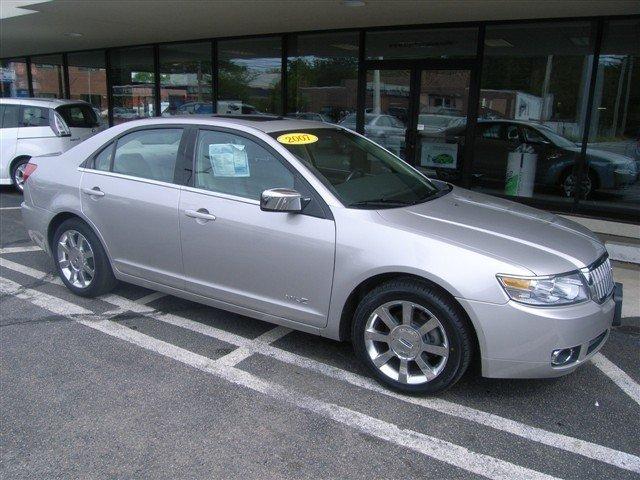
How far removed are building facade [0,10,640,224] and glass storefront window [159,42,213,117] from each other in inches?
29.1

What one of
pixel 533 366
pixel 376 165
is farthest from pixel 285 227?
pixel 533 366

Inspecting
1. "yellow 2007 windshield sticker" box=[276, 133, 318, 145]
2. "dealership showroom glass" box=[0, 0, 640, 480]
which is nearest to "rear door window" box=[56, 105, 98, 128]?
"dealership showroom glass" box=[0, 0, 640, 480]

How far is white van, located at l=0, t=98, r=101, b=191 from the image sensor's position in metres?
9.55

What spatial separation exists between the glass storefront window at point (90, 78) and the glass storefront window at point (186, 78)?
7.74ft

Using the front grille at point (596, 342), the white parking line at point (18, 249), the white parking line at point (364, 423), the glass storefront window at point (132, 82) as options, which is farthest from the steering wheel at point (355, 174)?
the glass storefront window at point (132, 82)

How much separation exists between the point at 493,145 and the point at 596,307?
5.91 m

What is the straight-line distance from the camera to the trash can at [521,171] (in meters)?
8.50

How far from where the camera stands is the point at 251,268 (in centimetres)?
376

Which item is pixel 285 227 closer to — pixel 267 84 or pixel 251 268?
pixel 251 268

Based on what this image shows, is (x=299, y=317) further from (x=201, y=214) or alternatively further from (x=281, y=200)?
(x=201, y=214)

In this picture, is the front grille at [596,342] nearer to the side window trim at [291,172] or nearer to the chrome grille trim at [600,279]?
the chrome grille trim at [600,279]

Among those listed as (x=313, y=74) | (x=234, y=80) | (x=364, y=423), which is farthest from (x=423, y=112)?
(x=364, y=423)

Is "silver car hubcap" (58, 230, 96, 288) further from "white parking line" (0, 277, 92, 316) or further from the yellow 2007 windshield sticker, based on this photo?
the yellow 2007 windshield sticker

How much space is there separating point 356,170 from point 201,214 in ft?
3.81
